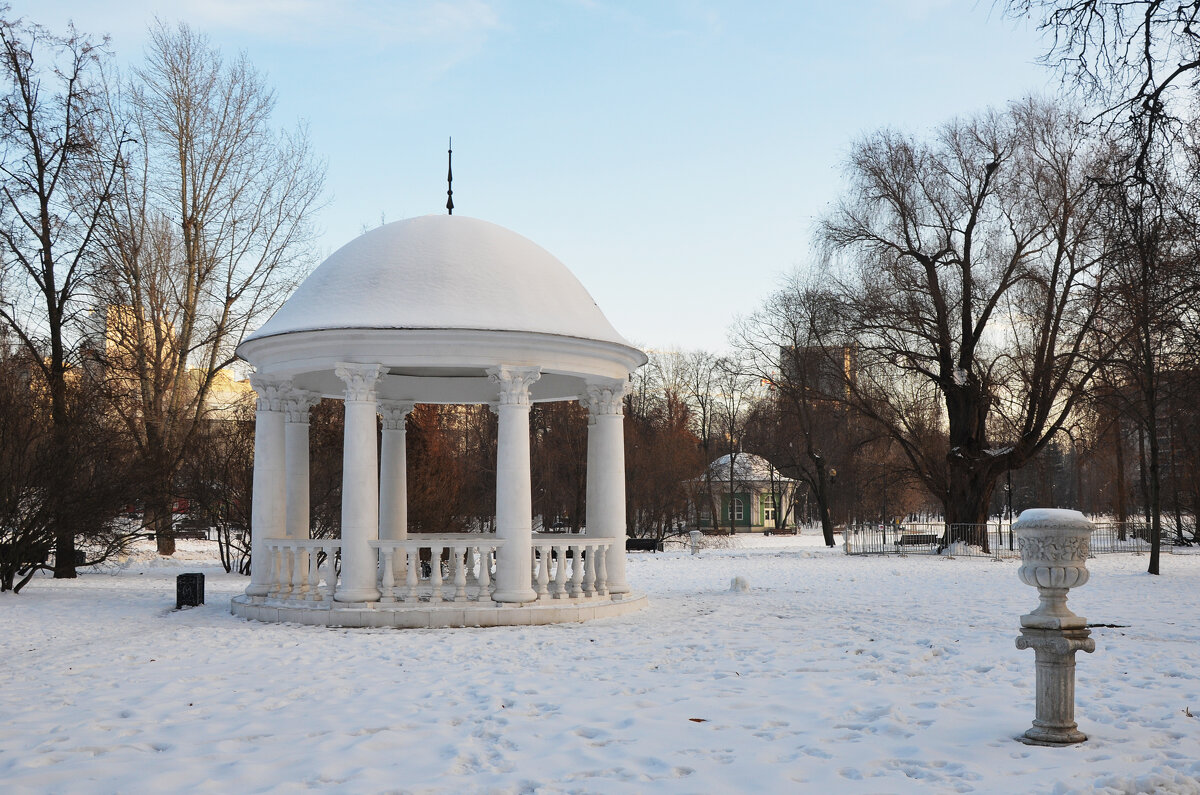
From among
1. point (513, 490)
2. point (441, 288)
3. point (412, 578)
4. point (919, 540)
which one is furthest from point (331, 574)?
point (919, 540)

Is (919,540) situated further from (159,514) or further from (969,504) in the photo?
(159,514)

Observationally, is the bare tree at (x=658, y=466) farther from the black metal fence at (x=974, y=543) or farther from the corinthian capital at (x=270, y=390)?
the corinthian capital at (x=270, y=390)

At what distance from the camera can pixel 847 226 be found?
3388 centimetres

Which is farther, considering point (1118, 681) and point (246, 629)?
point (246, 629)


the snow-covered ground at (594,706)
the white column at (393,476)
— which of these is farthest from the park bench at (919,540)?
the white column at (393,476)

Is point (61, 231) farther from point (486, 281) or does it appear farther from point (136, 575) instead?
point (486, 281)

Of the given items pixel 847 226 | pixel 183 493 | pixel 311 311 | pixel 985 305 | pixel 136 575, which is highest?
pixel 847 226

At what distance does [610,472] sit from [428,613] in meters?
3.87

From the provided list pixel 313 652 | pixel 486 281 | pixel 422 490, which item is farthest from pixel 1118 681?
pixel 422 490

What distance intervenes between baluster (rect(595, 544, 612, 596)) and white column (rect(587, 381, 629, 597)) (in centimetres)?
11

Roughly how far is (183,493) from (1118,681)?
2337 cm

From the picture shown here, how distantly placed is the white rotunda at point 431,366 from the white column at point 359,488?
2 centimetres

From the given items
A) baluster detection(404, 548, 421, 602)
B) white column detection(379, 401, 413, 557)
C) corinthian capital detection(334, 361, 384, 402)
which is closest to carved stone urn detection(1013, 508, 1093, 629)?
baluster detection(404, 548, 421, 602)

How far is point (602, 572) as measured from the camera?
610 inches
